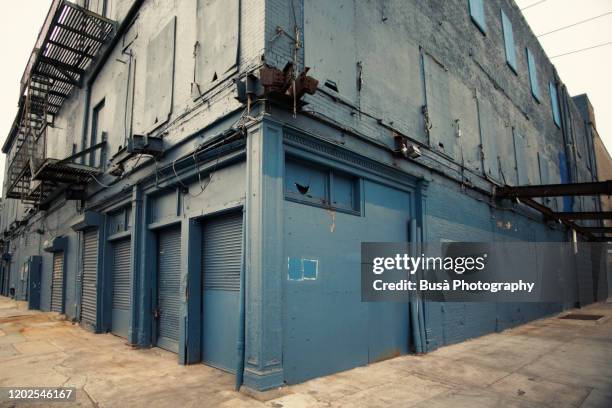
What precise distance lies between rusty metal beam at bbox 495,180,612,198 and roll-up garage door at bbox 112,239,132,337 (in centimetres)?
1164

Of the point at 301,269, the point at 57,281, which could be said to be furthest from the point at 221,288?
the point at 57,281

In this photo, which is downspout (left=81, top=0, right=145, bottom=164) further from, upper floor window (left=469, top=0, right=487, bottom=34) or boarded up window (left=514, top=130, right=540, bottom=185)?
boarded up window (left=514, top=130, right=540, bottom=185)

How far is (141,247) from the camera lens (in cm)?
944

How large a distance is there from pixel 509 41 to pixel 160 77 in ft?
47.3

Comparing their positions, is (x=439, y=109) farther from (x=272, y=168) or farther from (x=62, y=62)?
(x=62, y=62)

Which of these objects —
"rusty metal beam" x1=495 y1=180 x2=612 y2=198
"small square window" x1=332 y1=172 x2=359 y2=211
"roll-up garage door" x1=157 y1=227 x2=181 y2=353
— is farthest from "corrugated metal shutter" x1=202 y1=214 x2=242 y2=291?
"rusty metal beam" x1=495 y1=180 x2=612 y2=198

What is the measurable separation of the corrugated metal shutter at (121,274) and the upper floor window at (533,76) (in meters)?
18.6

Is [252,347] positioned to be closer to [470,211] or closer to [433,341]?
[433,341]

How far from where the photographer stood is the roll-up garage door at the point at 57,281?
1531cm

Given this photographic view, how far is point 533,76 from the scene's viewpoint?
62.8 feet

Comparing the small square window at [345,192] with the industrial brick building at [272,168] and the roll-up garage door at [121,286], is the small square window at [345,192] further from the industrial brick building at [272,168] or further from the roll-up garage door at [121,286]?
the roll-up garage door at [121,286]

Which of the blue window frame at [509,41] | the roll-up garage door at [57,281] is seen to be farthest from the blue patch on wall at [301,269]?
the blue window frame at [509,41]

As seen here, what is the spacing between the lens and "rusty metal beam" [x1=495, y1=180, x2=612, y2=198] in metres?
12.7

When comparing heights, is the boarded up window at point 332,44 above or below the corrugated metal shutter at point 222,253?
above
